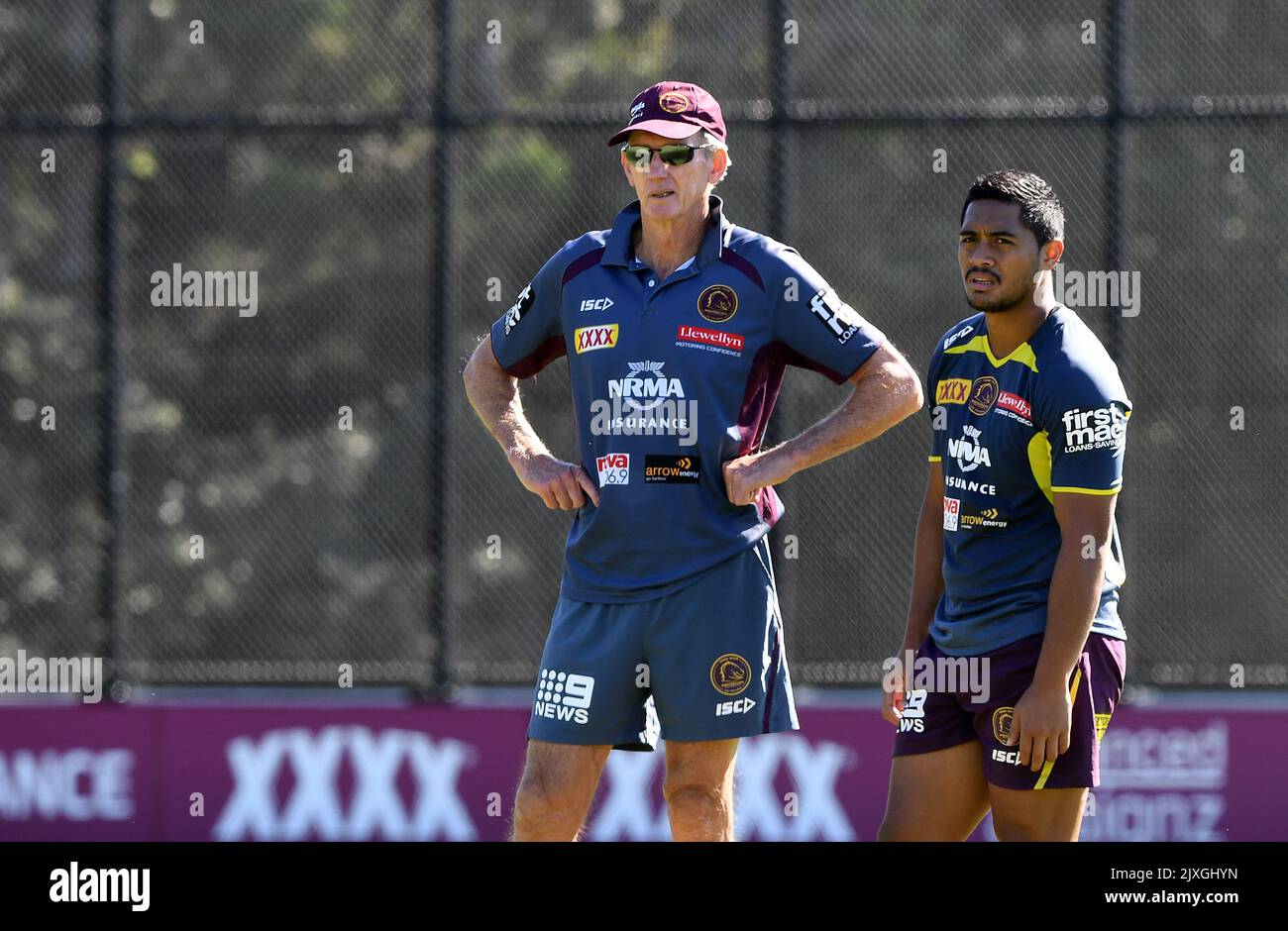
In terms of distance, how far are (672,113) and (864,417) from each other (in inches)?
34.2

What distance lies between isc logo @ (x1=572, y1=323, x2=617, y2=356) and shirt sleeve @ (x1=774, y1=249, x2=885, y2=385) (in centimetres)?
40

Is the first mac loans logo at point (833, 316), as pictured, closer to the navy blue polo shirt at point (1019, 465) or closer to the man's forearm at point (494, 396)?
the navy blue polo shirt at point (1019, 465)

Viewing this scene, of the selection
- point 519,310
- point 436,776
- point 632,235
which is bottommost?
point 436,776

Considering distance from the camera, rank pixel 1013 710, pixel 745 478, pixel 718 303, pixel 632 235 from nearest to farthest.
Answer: pixel 1013 710 < pixel 745 478 < pixel 718 303 < pixel 632 235

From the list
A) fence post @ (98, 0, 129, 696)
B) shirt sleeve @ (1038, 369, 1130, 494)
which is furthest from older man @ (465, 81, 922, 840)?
fence post @ (98, 0, 129, 696)

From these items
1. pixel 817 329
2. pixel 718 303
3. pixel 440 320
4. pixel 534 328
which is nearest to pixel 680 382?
pixel 718 303

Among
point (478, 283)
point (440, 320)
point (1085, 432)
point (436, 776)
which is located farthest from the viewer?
point (478, 283)

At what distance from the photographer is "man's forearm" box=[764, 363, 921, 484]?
4.28 m

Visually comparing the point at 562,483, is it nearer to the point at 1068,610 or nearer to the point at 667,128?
the point at 667,128

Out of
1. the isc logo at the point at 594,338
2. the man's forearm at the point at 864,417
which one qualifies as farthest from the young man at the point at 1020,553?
the isc logo at the point at 594,338

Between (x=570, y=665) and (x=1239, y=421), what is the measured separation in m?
4.01

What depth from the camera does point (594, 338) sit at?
4.30 m

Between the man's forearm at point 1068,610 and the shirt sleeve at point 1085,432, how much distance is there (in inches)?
5.7

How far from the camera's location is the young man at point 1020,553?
12.8ft
